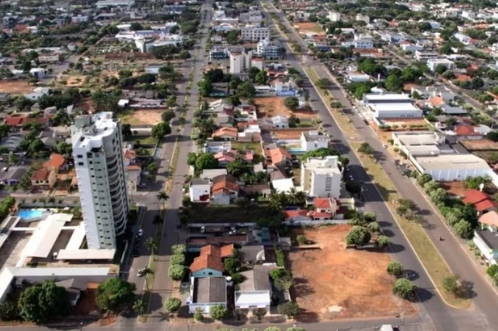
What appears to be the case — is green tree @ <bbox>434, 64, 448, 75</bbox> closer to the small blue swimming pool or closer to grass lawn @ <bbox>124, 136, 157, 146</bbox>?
grass lawn @ <bbox>124, 136, 157, 146</bbox>

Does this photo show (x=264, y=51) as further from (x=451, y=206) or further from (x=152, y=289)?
(x=152, y=289)

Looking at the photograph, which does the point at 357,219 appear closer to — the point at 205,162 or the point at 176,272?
the point at 176,272

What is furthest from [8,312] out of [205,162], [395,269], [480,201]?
[480,201]

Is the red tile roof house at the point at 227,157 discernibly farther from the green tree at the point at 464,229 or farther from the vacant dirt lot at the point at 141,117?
the green tree at the point at 464,229

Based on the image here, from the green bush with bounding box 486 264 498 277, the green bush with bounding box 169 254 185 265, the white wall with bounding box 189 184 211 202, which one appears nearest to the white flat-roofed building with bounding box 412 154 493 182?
the green bush with bounding box 486 264 498 277

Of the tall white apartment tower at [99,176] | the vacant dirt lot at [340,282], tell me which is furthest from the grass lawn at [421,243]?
the tall white apartment tower at [99,176]
